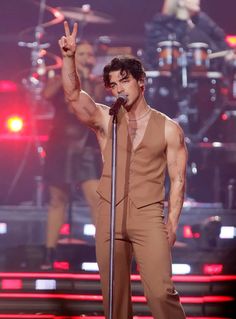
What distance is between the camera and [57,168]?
7949mm

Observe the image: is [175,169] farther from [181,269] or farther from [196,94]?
[196,94]

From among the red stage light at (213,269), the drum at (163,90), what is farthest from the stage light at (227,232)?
the drum at (163,90)

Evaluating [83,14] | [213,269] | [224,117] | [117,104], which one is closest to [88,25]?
[83,14]

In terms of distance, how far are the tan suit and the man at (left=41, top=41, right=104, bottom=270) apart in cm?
305

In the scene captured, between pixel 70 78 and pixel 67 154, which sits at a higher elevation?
pixel 70 78

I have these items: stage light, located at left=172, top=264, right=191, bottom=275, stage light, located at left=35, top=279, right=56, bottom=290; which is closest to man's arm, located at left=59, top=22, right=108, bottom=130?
stage light, located at left=35, top=279, right=56, bottom=290

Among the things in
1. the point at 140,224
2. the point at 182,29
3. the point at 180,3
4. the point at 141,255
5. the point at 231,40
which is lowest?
the point at 141,255

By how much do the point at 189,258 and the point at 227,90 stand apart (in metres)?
2.04

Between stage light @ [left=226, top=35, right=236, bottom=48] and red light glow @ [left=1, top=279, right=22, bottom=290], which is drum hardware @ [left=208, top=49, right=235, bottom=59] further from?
red light glow @ [left=1, top=279, right=22, bottom=290]

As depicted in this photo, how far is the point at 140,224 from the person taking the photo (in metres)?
4.59

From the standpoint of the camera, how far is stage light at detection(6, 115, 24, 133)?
839cm

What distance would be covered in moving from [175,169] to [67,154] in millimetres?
3320

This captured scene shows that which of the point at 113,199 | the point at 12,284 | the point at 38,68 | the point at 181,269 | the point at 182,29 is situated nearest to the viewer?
the point at 113,199

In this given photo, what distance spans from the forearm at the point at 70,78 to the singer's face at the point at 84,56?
3.35 metres
